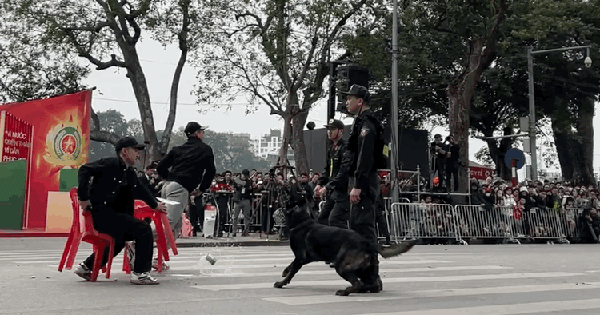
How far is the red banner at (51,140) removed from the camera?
23453 millimetres


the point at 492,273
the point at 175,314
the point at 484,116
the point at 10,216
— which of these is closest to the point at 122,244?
the point at 175,314

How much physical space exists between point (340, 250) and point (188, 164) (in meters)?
3.00

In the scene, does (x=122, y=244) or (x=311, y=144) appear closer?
(x=122, y=244)

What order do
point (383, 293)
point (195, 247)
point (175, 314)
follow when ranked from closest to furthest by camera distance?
point (175, 314)
point (383, 293)
point (195, 247)

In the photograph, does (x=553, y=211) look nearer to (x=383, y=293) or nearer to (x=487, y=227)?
(x=487, y=227)

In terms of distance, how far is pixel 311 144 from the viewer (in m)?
34.0

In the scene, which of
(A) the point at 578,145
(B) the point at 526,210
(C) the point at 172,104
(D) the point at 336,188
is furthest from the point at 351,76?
(A) the point at 578,145

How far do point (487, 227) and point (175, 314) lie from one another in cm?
1740

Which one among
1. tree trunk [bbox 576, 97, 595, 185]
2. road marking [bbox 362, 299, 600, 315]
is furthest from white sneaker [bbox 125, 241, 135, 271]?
tree trunk [bbox 576, 97, 595, 185]

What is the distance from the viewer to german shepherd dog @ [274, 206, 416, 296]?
7.59 m

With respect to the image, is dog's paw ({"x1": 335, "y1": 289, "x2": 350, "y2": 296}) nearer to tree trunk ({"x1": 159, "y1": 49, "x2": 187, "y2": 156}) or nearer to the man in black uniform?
the man in black uniform

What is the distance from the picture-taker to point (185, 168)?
32.7ft

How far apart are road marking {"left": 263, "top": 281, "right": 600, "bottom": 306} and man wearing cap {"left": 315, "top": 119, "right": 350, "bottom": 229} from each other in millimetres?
1285

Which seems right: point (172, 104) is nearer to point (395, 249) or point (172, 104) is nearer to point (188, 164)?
point (188, 164)
